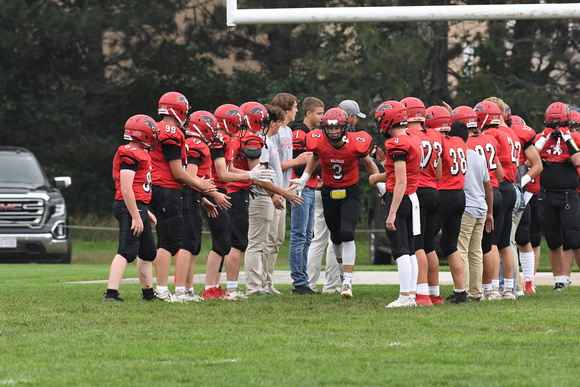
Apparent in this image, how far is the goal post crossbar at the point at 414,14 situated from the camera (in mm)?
10656

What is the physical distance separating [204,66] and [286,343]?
2365 centimetres

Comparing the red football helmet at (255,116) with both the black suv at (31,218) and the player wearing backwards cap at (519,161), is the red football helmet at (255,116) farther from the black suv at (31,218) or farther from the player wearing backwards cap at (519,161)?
the black suv at (31,218)

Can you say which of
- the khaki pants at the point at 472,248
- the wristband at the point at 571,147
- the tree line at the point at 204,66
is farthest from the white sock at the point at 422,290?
the tree line at the point at 204,66

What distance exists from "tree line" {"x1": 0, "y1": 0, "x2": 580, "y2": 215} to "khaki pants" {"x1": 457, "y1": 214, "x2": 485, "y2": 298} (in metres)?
13.7

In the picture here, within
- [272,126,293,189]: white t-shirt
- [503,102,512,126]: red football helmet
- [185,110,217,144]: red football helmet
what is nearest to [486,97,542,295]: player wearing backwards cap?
[503,102,512,126]: red football helmet

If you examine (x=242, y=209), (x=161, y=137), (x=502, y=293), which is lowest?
(x=502, y=293)

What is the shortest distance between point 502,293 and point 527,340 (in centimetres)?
366

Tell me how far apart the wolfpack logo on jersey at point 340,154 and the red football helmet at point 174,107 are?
1401mm

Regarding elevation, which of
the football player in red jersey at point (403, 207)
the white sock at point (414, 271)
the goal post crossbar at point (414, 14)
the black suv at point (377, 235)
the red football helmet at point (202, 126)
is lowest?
the black suv at point (377, 235)

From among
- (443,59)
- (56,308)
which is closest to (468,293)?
(56,308)

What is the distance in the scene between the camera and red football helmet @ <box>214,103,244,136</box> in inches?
401

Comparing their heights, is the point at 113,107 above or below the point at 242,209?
above

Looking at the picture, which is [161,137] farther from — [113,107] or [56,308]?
[113,107]

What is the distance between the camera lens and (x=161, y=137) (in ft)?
30.9
